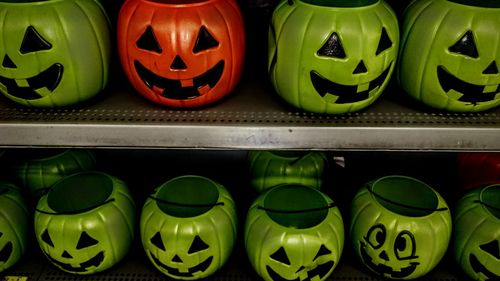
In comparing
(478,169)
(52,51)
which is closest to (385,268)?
(478,169)

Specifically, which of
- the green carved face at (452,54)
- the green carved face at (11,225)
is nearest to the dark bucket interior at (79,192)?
the green carved face at (11,225)

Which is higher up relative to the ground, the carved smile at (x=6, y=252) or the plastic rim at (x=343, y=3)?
the plastic rim at (x=343, y=3)

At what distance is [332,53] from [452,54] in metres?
0.24

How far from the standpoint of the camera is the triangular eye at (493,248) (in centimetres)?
106

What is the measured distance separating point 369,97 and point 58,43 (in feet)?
2.14

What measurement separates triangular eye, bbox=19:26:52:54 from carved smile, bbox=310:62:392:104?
1.77 ft

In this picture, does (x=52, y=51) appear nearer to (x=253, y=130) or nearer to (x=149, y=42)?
(x=149, y=42)

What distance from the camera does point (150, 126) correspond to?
35.4 inches

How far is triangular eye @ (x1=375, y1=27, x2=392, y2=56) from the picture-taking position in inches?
33.9

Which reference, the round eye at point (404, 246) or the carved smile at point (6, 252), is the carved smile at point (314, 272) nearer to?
the round eye at point (404, 246)

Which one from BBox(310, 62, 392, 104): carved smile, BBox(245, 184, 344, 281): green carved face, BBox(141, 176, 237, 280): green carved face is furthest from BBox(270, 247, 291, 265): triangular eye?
BBox(310, 62, 392, 104): carved smile

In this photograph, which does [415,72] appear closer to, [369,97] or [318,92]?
[369,97]

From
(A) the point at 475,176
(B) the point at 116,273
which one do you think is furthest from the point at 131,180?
(A) the point at 475,176

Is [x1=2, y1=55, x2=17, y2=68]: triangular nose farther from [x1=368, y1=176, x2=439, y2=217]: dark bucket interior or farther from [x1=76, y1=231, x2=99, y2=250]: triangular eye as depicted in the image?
[x1=368, y1=176, x2=439, y2=217]: dark bucket interior
